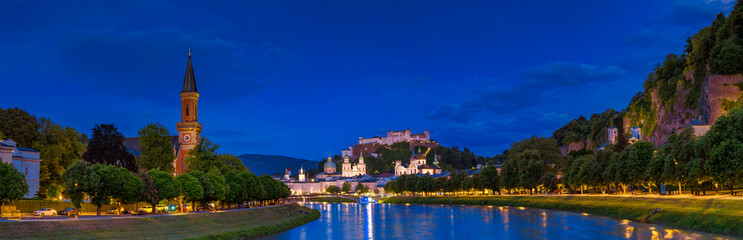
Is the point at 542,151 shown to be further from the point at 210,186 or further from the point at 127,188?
the point at 127,188

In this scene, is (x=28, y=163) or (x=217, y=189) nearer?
(x=28, y=163)

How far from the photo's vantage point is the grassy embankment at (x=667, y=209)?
4725cm

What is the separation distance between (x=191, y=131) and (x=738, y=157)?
71.6 m

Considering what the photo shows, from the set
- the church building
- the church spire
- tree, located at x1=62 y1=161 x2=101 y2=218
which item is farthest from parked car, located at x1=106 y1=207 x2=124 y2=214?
the church spire

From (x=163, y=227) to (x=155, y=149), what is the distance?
3796 centimetres

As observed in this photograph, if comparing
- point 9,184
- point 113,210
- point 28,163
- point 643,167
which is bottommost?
point 113,210

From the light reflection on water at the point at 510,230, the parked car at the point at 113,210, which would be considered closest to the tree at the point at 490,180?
the light reflection on water at the point at 510,230

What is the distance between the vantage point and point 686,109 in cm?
10362

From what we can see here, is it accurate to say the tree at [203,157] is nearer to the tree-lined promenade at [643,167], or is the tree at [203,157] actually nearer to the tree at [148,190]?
the tree at [148,190]

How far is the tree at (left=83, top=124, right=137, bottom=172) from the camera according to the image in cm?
6706

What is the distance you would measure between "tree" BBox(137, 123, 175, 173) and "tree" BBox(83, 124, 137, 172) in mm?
10628

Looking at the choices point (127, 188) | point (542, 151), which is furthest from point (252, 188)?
point (542, 151)

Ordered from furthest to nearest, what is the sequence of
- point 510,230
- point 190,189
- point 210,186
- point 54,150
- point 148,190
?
point 54,150
point 210,186
point 510,230
point 190,189
point 148,190

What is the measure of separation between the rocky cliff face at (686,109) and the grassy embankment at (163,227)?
66.7 m
